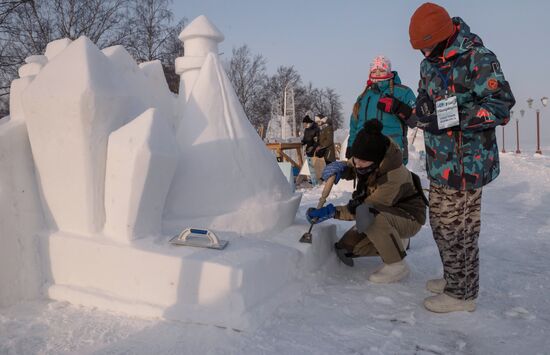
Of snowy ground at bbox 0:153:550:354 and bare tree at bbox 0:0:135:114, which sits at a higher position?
bare tree at bbox 0:0:135:114

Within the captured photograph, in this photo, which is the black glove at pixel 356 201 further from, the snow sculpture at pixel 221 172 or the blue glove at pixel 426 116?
the blue glove at pixel 426 116

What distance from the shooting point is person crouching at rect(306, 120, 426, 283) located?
9.37ft

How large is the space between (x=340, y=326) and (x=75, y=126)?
1718 mm

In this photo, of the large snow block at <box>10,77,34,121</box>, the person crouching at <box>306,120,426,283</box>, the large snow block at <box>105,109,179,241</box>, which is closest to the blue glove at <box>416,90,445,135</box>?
the person crouching at <box>306,120,426,283</box>

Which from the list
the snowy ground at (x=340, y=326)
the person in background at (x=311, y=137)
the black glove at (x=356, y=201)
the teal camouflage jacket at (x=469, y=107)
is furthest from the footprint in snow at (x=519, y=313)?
the person in background at (x=311, y=137)

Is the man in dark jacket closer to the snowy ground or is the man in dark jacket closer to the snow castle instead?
the snowy ground

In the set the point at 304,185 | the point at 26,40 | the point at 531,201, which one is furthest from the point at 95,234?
the point at 26,40

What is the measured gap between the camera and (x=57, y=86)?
2.39 meters

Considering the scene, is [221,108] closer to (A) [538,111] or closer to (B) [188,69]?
(B) [188,69]

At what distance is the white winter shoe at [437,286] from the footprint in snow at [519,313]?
1.30 feet

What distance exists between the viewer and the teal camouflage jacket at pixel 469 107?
2162 millimetres

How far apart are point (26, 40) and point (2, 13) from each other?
7.71 feet

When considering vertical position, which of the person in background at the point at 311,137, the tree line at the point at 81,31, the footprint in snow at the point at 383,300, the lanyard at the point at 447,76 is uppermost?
the tree line at the point at 81,31

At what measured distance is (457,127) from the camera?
2.30 m
